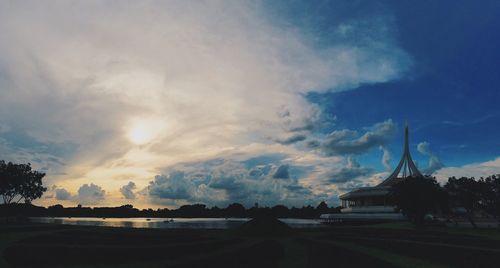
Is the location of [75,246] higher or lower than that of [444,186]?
lower

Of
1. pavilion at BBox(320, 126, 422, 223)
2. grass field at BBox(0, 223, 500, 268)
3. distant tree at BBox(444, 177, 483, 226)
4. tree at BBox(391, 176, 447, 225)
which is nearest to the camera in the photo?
grass field at BBox(0, 223, 500, 268)

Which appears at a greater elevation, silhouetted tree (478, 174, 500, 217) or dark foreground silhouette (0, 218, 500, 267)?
silhouetted tree (478, 174, 500, 217)

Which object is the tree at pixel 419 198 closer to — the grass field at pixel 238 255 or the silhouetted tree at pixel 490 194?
the silhouetted tree at pixel 490 194

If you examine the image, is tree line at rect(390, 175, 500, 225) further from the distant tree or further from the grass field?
the grass field

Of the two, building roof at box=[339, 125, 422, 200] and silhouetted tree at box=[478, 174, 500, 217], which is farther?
building roof at box=[339, 125, 422, 200]

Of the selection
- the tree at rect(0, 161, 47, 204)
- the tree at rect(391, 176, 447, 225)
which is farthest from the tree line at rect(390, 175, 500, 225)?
the tree at rect(0, 161, 47, 204)

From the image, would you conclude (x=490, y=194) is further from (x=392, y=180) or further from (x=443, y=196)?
(x=392, y=180)

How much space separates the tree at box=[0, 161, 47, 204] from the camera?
98.8 meters

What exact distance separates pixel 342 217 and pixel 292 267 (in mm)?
120213

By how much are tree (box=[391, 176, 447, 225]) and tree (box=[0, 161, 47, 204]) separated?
95.5 metres

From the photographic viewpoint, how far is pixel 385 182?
15712 cm

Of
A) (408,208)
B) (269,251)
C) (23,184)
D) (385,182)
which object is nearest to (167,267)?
(269,251)

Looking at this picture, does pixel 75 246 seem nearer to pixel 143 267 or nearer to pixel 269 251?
pixel 143 267

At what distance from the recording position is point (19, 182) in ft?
340
